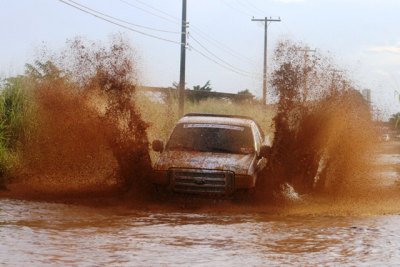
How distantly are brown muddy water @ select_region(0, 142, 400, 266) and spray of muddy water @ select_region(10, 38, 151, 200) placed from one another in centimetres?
197

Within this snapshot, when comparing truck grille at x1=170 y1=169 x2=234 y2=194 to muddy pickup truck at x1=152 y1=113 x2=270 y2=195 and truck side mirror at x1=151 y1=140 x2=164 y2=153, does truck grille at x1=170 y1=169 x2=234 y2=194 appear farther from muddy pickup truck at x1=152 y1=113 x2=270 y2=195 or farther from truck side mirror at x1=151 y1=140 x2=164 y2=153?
truck side mirror at x1=151 y1=140 x2=164 y2=153

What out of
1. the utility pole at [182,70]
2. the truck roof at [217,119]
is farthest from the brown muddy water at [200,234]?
the utility pole at [182,70]

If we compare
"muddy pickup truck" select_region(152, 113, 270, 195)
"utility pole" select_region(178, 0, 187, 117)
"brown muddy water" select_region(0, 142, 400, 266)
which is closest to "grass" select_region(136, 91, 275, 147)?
"utility pole" select_region(178, 0, 187, 117)

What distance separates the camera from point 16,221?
11875 mm

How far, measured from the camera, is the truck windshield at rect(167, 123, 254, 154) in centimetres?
1504

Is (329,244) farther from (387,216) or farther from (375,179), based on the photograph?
(375,179)

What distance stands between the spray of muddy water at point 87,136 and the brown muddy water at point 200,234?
77.6 inches

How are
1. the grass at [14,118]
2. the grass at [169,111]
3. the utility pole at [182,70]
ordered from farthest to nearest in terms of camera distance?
the utility pole at [182,70]
the grass at [169,111]
the grass at [14,118]

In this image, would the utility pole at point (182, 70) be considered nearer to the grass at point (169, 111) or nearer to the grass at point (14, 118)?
the grass at point (169, 111)

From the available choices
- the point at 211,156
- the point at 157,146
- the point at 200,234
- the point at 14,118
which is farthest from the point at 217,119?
the point at 14,118

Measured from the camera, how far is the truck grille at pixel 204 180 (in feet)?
45.8

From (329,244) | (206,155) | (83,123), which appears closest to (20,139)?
(83,123)

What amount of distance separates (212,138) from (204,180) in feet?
4.91

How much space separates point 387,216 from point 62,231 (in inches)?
227
